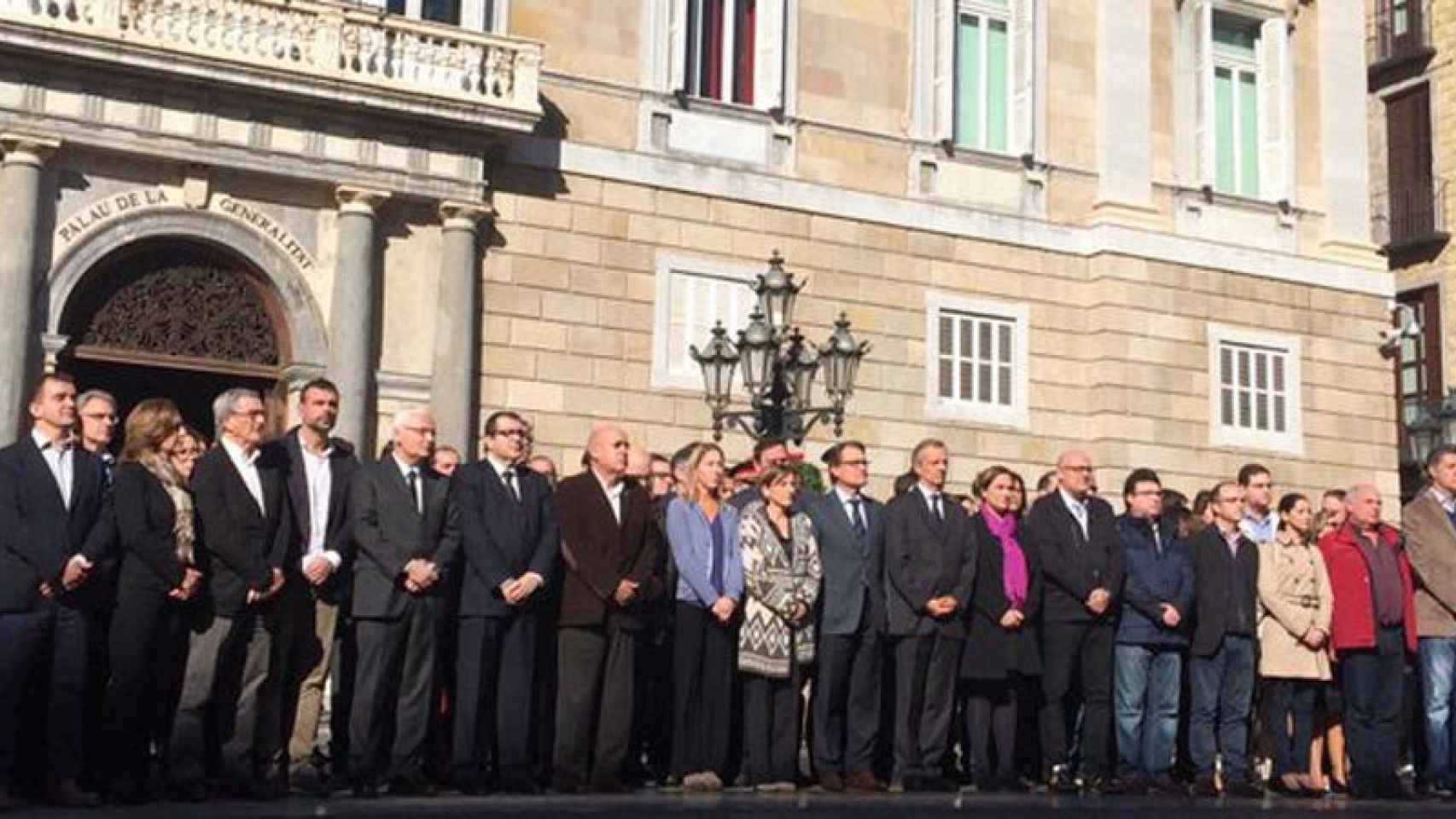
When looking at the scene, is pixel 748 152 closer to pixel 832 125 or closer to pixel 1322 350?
pixel 832 125

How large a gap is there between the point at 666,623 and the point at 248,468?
2847 mm

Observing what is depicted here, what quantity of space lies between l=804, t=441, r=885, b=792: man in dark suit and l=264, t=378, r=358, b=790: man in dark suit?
290 cm

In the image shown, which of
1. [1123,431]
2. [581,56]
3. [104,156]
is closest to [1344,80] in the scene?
[1123,431]

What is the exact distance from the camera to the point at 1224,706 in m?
12.6

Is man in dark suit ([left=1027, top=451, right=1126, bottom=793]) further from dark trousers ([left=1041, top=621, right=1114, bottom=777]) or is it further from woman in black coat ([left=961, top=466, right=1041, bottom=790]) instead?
woman in black coat ([left=961, top=466, right=1041, bottom=790])

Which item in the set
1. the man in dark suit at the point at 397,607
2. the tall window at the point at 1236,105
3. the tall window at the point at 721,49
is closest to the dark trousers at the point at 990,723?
the man in dark suit at the point at 397,607

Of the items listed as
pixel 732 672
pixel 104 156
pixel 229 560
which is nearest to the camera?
pixel 229 560

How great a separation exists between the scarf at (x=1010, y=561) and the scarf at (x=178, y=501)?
4900mm

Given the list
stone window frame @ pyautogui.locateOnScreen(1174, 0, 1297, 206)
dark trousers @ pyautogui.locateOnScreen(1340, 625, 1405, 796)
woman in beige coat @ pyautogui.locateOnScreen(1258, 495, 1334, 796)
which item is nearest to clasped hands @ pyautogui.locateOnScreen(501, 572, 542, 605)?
woman in beige coat @ pyautogui.locateOnScreen(1258, 495, 1334, 796)

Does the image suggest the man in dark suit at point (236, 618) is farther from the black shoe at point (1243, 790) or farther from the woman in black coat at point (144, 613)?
the black shoe at point (1243, 790)

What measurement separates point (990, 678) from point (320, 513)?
171 inches

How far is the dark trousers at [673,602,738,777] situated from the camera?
11.2 metres

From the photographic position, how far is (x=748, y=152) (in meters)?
21.5

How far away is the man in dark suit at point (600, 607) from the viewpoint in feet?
35.2
